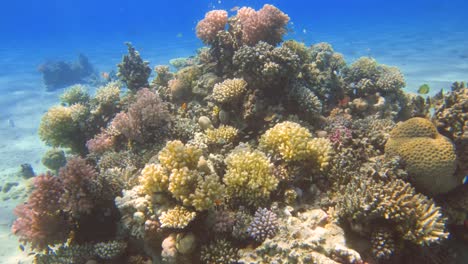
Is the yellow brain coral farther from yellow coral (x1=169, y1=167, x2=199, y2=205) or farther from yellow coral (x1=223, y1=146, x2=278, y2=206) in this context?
yellow coral (x1=169, y1=167, x2=199, y2=205)

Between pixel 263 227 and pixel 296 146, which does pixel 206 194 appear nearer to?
pixel 263 227

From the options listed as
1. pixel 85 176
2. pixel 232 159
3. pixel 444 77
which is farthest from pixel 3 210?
pixel 444 77

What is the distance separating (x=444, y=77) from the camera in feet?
62.2

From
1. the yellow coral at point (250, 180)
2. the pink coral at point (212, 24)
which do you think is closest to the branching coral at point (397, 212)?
the yellow coral at point (250, 180)

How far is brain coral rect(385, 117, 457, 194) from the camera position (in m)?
4.55

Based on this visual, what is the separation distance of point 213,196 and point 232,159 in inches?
35.6

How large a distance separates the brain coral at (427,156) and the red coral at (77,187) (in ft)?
19.0

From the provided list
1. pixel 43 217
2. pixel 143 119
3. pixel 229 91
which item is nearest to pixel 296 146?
pixel 229 91

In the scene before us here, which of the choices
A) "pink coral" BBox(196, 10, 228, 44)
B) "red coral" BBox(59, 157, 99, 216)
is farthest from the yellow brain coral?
"pink coral" BBox(196, 10, 228, 44)

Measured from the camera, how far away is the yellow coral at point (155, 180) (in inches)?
172

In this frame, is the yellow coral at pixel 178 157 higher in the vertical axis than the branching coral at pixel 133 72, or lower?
lower

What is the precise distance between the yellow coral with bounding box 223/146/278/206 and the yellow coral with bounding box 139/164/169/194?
1.00 m

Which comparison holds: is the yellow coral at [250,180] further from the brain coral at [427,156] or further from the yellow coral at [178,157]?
the brain coral at [427,156]

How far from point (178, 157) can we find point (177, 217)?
0.97m
